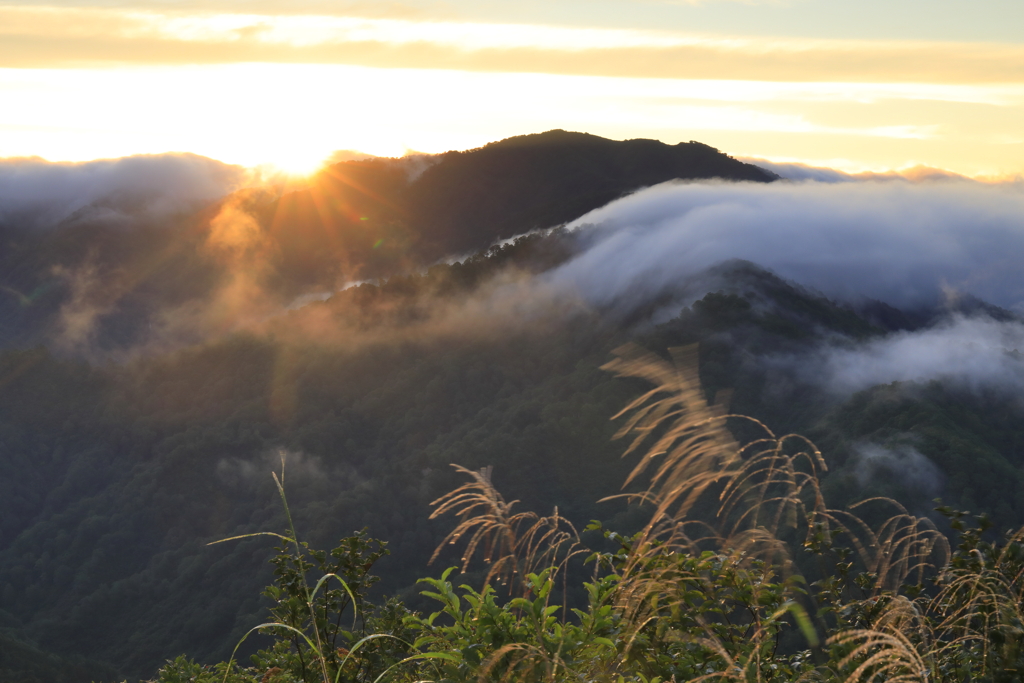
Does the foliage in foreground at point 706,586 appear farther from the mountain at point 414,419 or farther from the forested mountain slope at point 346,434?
the forested mountain slope at point 346,434

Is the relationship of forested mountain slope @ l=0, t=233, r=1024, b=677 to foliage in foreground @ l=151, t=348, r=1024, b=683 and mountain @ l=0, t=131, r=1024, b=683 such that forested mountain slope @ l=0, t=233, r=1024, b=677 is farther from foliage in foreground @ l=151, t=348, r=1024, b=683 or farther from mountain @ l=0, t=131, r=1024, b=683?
foliage in foreground @ l=151, t=348, r=1024, b=683

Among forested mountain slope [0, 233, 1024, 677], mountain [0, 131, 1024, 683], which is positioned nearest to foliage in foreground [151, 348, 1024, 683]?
mountain [0, 131, 1024, 683]

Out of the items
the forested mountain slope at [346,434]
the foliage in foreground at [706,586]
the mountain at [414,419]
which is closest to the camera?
the foliage in foreground at [706,586]

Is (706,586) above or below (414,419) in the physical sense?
above

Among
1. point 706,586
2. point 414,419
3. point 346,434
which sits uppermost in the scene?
point 706,586

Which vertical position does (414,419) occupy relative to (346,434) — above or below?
above

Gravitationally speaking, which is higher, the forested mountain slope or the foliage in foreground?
the foliage in foreground

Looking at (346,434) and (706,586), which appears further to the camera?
(346,434)

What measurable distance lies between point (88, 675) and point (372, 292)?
117 metres

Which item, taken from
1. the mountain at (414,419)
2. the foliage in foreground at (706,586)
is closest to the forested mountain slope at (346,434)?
the mountain at (414,419)

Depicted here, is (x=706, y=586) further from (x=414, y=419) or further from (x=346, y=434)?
(x=346, y=434)

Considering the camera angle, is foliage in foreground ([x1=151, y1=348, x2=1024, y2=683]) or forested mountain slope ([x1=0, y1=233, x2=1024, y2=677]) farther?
forested mountain slope ([x1=0, y1=233, x2=1024, y2=677])

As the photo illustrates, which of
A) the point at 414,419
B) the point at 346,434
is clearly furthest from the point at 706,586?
the point at 346,434

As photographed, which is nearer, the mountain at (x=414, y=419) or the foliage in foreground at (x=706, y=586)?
the foliage in foreground at (x=706, y=586)
